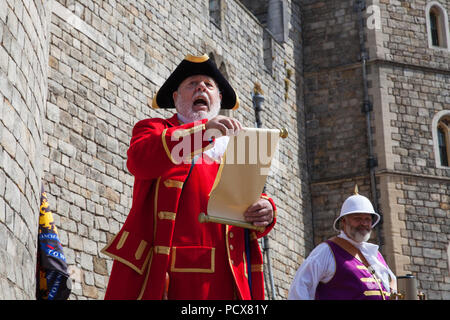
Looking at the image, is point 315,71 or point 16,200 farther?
point 315,71

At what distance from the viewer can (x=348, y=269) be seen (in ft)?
18.2

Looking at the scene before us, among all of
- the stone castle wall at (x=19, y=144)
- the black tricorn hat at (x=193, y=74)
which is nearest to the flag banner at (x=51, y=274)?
the stone castle wall at (x=19, y=144)

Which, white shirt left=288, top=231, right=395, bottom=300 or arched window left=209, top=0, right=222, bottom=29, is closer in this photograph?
white shirt left=288, top=231, right=395, bottom=300

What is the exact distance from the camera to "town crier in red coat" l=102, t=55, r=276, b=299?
4145 mm

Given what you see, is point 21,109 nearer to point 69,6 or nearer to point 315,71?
point 69,6

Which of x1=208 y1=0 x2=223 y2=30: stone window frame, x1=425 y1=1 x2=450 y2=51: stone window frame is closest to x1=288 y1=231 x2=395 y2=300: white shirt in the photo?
x1=208 y1=0 x2=223 y2=30: stone window frame

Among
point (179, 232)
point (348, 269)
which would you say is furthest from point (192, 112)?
point (348, 269)

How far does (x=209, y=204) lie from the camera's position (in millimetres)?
4148

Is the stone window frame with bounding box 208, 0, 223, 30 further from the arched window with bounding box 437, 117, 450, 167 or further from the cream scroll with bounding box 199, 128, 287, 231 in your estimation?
the cream scroll with bounding box 199, 128, 287, 231

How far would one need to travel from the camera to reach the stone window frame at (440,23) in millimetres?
17328

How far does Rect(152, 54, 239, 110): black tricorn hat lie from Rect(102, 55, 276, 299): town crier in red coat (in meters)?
0.34
